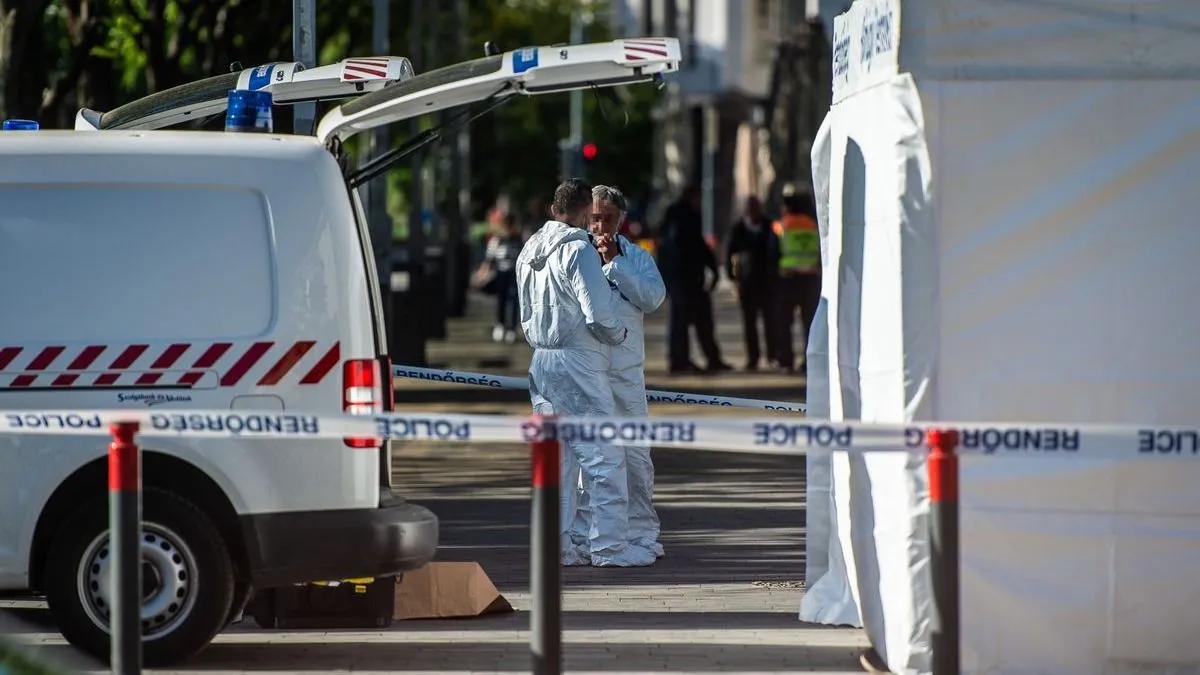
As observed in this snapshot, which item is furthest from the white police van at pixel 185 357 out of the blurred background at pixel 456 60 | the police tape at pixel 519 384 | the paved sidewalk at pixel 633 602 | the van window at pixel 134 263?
the police tape at pixel 519 384

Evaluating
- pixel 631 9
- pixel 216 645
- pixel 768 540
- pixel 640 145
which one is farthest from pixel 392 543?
pixel 631 9

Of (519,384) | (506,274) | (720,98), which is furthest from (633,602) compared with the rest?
(720,98)

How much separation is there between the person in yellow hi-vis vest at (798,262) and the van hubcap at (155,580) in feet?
52.0

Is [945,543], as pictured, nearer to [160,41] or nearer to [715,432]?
[715,432]

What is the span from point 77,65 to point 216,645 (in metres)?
13.7

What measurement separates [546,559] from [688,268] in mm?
16815

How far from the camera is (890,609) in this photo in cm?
779

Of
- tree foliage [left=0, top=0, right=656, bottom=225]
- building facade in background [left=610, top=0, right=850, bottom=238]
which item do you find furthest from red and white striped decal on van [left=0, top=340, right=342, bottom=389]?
building facade in background [left=610, top=0, right=850, bottom=238]

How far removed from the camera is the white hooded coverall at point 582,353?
10594 mm

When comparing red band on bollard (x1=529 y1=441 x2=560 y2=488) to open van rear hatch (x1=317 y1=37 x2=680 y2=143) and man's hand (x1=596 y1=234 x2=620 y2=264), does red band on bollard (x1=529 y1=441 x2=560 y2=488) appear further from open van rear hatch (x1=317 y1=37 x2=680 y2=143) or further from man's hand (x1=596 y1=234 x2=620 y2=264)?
man's hand (x1=596 y1=234 x2=620 y2=264)

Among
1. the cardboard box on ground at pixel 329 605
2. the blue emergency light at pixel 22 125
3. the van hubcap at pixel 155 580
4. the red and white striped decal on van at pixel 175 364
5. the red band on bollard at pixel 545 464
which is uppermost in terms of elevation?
the blue emergency light at pixel 22 125

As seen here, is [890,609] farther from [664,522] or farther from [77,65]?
[77,65]

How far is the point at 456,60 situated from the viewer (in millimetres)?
31531

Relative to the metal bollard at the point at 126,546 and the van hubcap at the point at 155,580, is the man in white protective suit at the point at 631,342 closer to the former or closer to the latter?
the van hubcap at the point at 155,580
